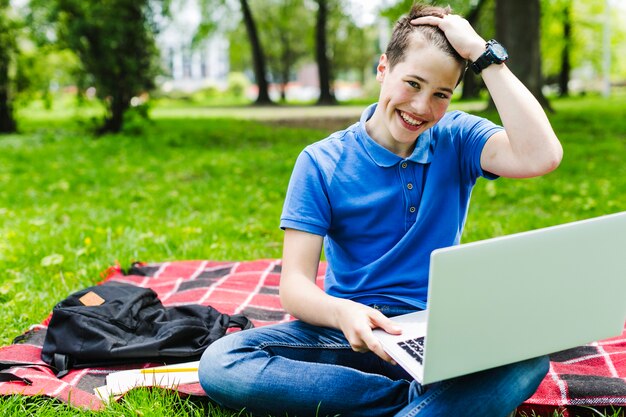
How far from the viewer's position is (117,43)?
10.4 meters

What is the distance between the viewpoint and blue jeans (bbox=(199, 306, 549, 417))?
1785 mm

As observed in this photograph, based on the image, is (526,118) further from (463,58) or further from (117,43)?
(117,43)

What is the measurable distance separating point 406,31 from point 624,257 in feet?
3.11

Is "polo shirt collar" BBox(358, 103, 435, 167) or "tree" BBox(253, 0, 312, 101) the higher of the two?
"tree" BBox(253, 0, 312, 101)

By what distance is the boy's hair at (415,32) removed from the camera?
2074mm

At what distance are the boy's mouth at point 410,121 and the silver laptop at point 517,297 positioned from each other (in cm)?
73

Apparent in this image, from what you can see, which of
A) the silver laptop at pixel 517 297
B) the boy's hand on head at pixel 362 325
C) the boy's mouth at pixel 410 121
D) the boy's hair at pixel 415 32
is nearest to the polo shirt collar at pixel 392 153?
the boy's mouth at pixel 410 121

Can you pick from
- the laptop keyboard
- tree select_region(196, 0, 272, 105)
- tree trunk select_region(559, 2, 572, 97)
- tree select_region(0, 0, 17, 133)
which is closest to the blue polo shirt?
the laptop keyboard

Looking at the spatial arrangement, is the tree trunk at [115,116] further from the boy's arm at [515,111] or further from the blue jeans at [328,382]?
the boy's arm at [515,111]

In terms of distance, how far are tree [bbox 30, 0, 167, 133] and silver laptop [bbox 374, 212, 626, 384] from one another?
9510 mm

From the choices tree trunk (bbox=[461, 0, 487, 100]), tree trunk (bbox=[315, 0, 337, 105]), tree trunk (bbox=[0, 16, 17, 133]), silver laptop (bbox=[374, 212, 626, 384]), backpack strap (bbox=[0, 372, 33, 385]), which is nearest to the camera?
silver laptop (bbox=[374, 212, 626, 384])

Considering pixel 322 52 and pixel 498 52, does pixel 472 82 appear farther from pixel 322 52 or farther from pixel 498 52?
pixel 498 52

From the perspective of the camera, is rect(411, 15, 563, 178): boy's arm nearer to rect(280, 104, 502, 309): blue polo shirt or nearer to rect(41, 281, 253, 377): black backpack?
rect(280, 104, 502, 309): blue polo shirt

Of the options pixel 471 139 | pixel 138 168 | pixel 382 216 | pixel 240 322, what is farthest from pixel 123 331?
pixel 138 168
